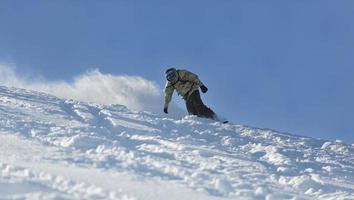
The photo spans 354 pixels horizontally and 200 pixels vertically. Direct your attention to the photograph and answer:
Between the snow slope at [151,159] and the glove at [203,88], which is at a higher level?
the glove at [203,88]

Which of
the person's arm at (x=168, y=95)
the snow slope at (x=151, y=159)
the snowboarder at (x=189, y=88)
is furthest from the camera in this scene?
the person's arm at (x=168, y=95)

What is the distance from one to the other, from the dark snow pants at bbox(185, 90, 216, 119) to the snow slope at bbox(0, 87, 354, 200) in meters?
1.66

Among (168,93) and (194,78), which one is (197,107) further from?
(168,93)

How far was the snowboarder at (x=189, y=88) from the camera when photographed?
1705 centimetres

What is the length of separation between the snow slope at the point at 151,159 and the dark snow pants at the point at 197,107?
1663 millimetres

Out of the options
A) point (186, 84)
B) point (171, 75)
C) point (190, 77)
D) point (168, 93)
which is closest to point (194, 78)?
point (190, 77)

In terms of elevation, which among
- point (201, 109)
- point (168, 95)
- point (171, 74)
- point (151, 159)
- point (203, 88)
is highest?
point (171, 74)

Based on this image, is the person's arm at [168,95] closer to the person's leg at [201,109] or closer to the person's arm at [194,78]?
the person's arm at [194,78]

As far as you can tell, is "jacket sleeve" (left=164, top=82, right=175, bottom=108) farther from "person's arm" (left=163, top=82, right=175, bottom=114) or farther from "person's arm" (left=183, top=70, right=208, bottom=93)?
"person's arm" (left=183, top=70, right=208, bottom=93)

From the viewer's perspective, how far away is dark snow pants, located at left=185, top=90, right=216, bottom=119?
17.1 meters

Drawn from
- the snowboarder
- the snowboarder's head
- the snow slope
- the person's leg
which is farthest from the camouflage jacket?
the snow slope

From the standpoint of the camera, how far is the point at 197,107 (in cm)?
1708

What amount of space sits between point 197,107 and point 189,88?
583mm

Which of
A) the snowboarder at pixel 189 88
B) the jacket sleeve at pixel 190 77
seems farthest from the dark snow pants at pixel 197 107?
the jacket sleeve at pixel 190 77
